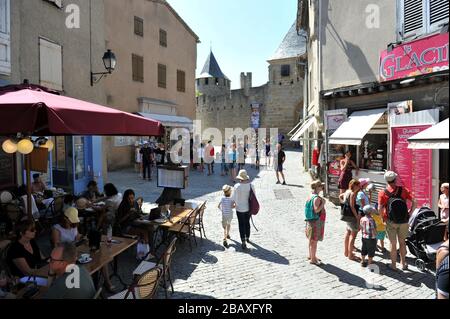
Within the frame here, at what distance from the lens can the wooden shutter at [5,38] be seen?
7.36 meters

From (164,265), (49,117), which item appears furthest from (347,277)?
(49,117)

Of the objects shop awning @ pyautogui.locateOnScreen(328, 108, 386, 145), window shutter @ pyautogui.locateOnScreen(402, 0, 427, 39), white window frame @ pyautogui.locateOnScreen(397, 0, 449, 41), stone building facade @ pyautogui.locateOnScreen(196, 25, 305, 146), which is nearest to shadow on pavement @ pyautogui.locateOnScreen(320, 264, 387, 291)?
shop awning @ pyautogui.locateOnScreen(328, 108, 386, 145)

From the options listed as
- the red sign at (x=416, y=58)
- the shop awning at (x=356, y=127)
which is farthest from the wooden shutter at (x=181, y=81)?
the red sign at (x=416, y=58)

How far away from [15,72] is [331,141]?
8374 millimetres

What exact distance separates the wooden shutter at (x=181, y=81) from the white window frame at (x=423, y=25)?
57.1ft

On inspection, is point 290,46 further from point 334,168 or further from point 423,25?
point 423,25

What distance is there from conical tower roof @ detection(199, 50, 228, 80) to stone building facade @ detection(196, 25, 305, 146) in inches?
134

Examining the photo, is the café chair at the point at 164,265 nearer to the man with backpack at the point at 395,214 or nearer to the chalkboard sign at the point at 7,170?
the man with backpack at the point at 395,214

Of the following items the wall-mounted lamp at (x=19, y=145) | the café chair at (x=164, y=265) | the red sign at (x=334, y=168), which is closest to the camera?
the café chair at (x=164, y=265)

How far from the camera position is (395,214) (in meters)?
5.32

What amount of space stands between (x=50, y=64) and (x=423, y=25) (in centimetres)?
913

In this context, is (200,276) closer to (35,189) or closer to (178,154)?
(35,189)

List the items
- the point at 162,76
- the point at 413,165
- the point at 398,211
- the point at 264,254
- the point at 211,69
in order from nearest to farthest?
1. the point at 398,211
2. the point at 264,254
3. the point at 413,165
4. the point at 162,76
5. the point at 211,69

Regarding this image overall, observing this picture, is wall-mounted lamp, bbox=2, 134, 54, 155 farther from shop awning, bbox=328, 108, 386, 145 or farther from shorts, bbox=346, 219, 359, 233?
shop awning, bbox=328, 108, 386, 145
